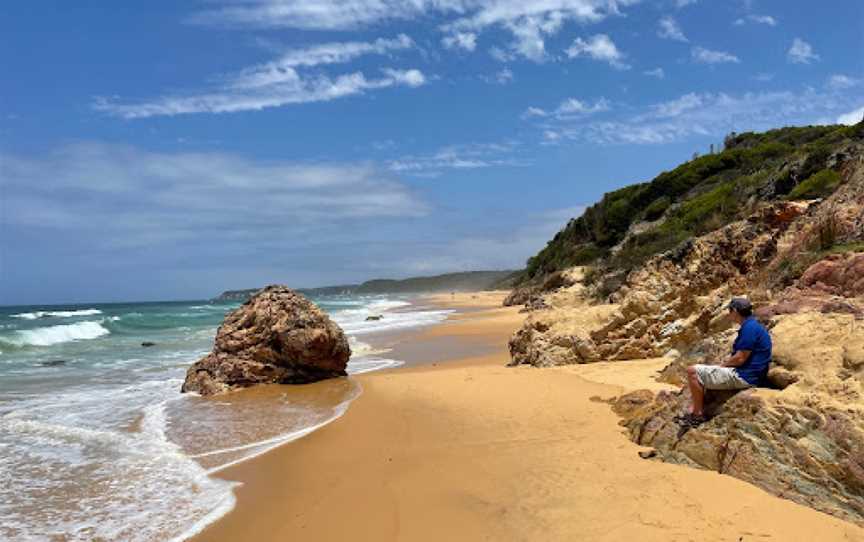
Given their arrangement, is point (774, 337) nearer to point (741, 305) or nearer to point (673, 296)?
point (741, 305)

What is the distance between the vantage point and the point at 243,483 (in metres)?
6.22

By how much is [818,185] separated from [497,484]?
13.9 metres

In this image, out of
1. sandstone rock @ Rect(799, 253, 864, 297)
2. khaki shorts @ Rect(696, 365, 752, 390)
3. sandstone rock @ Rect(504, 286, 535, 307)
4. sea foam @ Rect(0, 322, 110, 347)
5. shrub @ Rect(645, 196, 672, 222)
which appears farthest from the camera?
sandstone rock @ Rect(504, 286, 535, 307)

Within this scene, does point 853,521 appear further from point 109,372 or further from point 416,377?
point 109,372

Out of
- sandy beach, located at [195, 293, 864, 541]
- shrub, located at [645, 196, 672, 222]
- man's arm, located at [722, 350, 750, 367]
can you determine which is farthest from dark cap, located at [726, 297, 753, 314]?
shrub, located at [645, 196, 672, 222]

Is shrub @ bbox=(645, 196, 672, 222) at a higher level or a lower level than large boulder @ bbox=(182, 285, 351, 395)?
higher

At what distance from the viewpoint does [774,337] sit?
5984mm

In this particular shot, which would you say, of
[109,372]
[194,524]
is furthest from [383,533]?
[109,372]

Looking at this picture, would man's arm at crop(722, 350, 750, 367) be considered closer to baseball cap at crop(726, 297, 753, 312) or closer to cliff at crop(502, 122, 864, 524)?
cliff at crop(502, 122, 864, 524)

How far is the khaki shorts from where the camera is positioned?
5.52m

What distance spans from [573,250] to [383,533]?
41534 millimetres

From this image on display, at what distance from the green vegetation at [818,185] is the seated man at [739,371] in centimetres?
1105

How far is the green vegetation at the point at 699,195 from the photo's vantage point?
62.0 ft

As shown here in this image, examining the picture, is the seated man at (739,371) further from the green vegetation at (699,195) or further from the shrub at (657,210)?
the shrub at (657,210)
